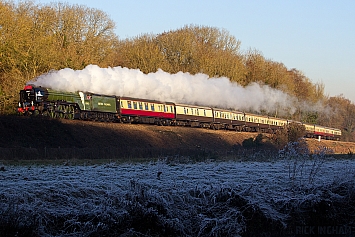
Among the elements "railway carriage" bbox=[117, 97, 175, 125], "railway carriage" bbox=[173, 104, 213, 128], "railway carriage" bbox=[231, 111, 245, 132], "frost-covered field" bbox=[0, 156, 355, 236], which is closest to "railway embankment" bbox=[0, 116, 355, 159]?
"railway carriage" bbox=[117, 97, 175, 125]

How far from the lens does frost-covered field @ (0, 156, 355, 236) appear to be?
32.2 feet

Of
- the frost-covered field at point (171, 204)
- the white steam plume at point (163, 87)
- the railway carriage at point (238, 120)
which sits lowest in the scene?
the frost-covered field at point (171, 204)

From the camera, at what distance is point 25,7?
2335 inches

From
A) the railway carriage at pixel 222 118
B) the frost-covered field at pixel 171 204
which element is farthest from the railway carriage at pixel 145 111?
the frost-covered field at pixel 171 204

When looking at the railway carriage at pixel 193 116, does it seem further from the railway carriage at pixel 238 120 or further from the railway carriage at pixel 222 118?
the railway carriage at pixel 238 120

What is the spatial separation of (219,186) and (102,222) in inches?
133

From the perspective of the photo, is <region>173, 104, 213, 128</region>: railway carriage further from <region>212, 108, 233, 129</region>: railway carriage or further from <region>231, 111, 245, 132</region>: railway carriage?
<region>231, 111, 245, 132</region>: railway carriage

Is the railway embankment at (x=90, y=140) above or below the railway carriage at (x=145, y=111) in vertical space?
below

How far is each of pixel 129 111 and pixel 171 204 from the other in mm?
38145

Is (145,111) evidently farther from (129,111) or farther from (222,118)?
(222,118)

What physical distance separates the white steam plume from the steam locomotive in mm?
1094

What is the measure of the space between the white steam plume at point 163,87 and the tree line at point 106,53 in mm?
4864

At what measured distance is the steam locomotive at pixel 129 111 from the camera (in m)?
41.5

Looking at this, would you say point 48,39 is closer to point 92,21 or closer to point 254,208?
point 92,21
